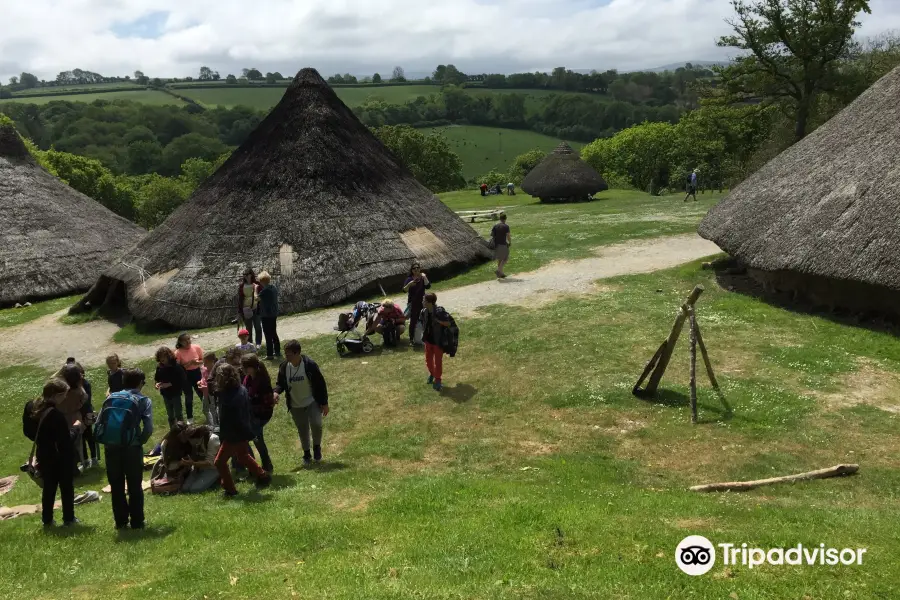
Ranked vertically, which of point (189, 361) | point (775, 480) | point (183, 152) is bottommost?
point (775, 480)

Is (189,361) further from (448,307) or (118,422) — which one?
(448,307)

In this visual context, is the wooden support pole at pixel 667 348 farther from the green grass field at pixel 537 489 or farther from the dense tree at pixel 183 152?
the dense tree at pixel 183 152

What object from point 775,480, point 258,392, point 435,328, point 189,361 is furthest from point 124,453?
point 775,480

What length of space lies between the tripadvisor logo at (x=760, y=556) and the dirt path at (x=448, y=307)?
1402 centimetres

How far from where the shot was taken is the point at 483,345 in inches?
687

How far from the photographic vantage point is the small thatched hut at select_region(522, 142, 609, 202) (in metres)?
51.6

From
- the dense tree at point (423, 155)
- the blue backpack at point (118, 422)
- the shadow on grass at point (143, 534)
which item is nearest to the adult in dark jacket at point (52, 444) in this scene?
the blue backpack at point (118, 422)

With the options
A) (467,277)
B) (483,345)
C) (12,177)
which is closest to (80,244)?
(12,177)

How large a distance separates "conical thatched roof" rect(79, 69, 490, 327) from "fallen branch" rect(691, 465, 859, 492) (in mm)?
15756

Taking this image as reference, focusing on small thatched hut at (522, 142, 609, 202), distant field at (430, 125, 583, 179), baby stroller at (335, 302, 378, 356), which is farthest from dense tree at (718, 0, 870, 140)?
distant field at (430, 125, 583, 179)

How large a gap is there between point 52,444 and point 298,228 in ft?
53.4

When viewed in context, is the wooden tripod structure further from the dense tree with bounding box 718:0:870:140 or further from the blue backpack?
the dense tree with bounding box 718:0:870:140

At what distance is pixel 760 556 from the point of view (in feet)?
22.3

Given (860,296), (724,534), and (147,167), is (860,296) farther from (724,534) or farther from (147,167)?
(147,167)
